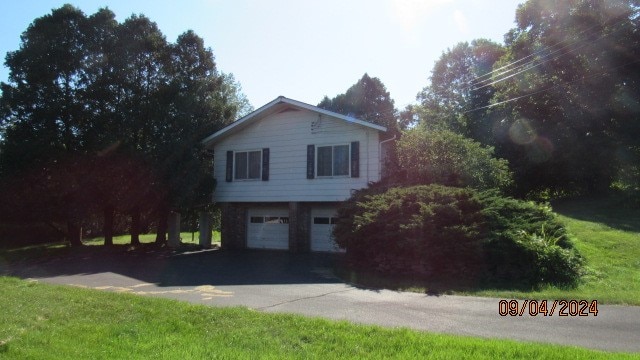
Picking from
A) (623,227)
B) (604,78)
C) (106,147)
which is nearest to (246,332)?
(623,227)

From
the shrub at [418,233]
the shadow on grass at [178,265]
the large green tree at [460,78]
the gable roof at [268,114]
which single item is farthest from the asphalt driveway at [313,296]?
the large green tree at [460,78]

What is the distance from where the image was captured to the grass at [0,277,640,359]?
→ 18.2 ft

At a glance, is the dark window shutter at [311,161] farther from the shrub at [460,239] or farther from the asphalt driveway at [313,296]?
the shrub at [460,239]

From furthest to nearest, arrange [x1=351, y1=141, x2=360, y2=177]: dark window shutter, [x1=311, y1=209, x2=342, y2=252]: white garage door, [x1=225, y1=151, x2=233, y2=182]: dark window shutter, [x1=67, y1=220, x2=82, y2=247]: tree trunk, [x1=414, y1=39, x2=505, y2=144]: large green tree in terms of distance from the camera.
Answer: [x1=414, y1=39, x2=505, y2=144]: large green tree → [x1=67, y1=220, x2=82, y2=247]: tree trunk → [x1=225, y1=151, x2=233, y2=182]: dark window shutter → [x1=311, y1=209, x2=342, y2=252]: white garage door → [x1=351, y1=141, x2=360, y2=177]: dark window shutter

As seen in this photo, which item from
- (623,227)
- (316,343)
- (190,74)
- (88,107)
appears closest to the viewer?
(316,343)

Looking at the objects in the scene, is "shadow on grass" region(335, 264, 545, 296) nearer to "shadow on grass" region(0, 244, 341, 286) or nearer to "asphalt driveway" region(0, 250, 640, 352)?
"asphalt driveway" region(0, 250, 640, 352)

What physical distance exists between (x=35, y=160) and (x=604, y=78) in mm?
27448

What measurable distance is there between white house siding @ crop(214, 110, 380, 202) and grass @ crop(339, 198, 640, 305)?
6.07 m

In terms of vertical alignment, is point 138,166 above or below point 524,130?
below

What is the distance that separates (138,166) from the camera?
2091 centimetres

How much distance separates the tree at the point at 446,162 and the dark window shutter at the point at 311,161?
3.39m

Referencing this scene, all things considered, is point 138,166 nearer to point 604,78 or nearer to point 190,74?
point 190,74
